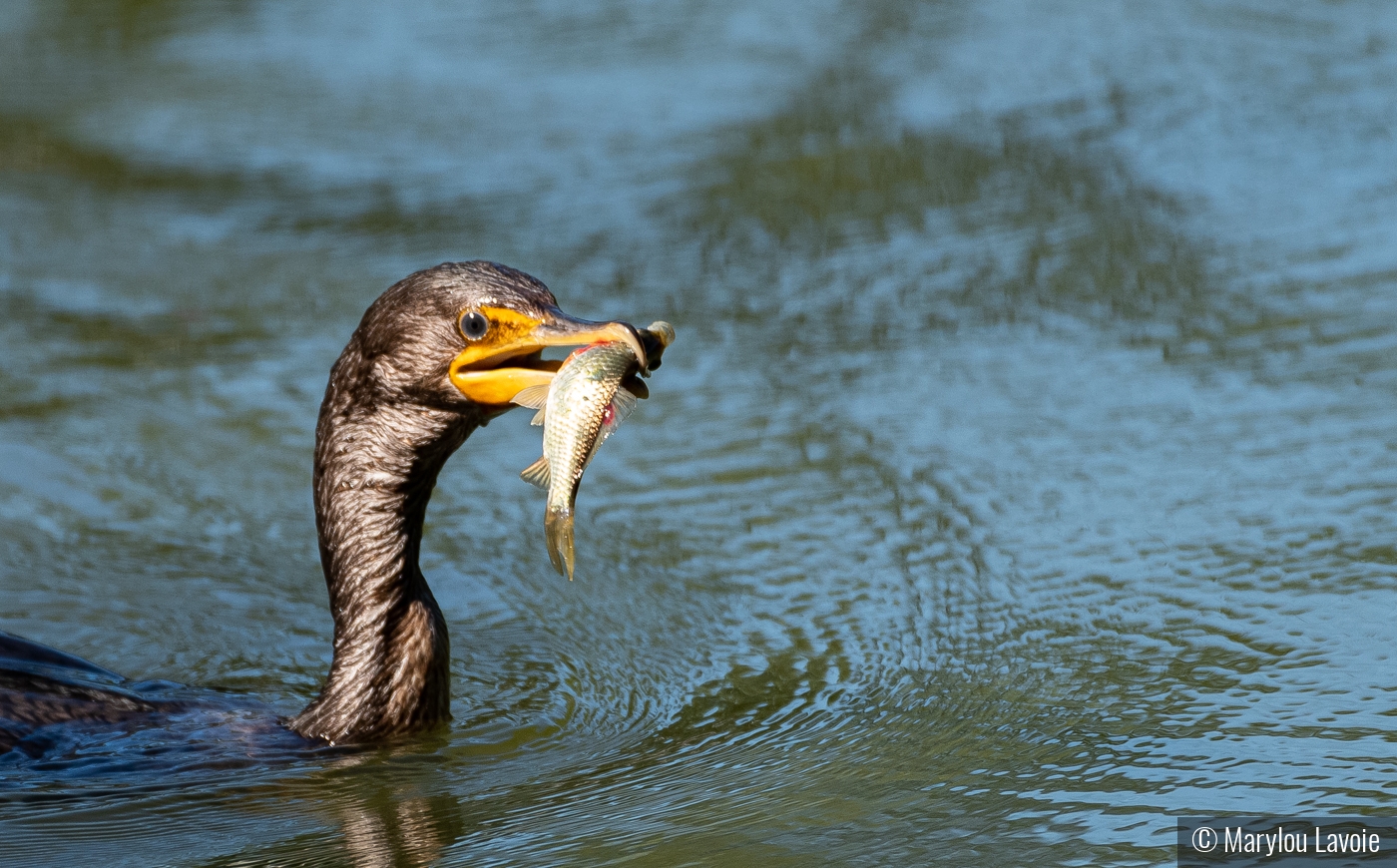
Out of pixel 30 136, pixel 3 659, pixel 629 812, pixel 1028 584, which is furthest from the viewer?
pixel 30 136

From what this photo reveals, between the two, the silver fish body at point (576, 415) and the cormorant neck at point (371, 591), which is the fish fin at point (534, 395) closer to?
the silver fish body at point (576, 415)

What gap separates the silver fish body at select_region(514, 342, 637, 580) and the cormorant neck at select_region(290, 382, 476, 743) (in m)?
0.40

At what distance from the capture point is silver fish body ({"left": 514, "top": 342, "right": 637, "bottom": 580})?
381 centimetres

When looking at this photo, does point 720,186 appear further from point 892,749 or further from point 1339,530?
point 892,749

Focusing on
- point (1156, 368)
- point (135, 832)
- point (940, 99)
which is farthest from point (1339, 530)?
point (940, 99)

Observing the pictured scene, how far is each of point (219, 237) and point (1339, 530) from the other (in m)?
5.38

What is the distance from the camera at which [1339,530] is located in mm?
5020

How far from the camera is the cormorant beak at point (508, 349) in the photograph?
3.96 m

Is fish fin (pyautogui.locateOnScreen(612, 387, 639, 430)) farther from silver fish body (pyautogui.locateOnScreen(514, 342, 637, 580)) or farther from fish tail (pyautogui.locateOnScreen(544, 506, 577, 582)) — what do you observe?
fish tail (pyautogui.locateOnScreen(544, 506, 577, 582))

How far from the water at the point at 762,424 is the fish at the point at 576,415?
0.56 meters

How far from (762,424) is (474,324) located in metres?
2.36

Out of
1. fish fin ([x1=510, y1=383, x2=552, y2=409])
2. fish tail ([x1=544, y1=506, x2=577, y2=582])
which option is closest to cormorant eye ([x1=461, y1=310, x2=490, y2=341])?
fish fin ([x1=510, y1=383, x2=552, y2=409])

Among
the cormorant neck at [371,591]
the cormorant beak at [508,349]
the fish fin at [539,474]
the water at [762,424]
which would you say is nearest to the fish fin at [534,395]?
the cormorant beak at [508,349]

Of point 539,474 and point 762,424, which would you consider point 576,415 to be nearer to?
point 539,474
